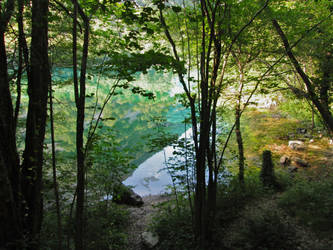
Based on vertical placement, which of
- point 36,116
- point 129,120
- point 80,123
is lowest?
point 80,123

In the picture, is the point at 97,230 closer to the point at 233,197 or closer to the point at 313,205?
the point at 233,197

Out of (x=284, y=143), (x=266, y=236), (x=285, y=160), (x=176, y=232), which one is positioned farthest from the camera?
(x=284, y=143)

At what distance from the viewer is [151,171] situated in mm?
12695

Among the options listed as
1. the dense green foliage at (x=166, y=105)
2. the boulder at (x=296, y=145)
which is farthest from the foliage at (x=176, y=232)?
the boulder at (x=296, y=145)

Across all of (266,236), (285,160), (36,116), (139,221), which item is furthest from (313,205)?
(36,116)

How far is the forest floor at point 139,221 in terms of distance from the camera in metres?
5.56

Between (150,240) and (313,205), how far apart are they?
160 inches

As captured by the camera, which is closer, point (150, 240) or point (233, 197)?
point (150, 240)

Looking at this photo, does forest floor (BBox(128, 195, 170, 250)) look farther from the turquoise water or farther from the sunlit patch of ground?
the sunlit patch of ground

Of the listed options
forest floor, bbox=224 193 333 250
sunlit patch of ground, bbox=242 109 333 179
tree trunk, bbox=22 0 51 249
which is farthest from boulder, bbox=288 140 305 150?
tree trunk, bbox=22 0 51 249

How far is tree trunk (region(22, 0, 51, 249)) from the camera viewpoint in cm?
238

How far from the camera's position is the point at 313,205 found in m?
4.73

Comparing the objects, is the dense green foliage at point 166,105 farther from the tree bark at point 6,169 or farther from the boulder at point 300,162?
the boulder at point 300,162

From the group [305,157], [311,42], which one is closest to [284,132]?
[305,157]
